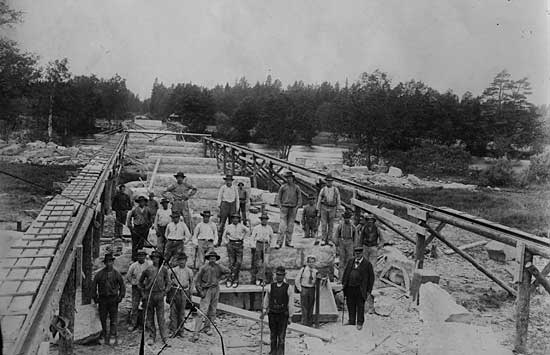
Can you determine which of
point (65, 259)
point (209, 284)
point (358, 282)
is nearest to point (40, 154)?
point (209, 284)

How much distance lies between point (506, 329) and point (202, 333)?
518 cm

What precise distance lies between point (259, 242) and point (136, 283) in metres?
2.68

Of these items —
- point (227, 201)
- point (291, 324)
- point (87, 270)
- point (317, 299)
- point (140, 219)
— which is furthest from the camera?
point (227, 201)

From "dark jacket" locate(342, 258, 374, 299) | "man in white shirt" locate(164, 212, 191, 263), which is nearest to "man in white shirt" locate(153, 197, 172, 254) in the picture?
"man in white shirt" locate(164, 212, 191, 263)

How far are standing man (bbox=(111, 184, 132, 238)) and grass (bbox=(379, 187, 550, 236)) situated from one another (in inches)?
467

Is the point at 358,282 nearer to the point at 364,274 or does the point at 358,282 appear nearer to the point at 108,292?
the point at 364,274

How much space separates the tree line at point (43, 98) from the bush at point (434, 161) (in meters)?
23.1

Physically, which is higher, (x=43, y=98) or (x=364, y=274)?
(x=43, y=98)

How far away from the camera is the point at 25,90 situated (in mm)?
27438

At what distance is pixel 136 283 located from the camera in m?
7.34

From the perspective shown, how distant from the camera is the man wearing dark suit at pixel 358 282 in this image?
8219 millimetres

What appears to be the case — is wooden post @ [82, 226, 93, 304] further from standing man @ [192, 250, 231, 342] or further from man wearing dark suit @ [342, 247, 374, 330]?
man wearing dark suit @ [342, 247, 374, 330]

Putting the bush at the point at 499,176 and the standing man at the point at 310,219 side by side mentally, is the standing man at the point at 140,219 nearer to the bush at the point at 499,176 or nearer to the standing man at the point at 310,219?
the standing man at the point at 310,219

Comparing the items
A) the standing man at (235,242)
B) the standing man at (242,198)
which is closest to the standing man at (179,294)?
the standing man at (235,242)
